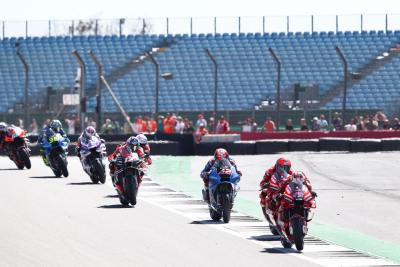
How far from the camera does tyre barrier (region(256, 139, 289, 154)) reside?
145 ft

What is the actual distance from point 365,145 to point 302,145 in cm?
225

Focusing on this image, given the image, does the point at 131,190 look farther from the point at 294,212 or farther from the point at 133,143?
the point at 294,212

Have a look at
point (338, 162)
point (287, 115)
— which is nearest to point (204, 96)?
point (287, 115)

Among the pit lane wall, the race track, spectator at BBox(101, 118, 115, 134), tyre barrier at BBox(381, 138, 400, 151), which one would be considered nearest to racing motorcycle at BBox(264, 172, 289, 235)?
the race track

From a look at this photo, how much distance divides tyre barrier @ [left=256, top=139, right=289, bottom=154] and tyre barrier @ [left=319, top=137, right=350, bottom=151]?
1.43 meters

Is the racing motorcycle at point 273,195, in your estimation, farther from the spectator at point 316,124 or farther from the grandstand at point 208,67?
the grandstand at point 208,67

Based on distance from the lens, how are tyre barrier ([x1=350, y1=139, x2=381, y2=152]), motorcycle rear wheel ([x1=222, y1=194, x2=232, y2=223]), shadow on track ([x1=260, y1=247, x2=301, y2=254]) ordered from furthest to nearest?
tyre barrier ([x1=350, y1=139, x2=381, y2=152]) → motorcycle rear wheel ([x1=222, y1=194, x2=232, y2=223]) → shadow on track ([x1=260, y1=247, x2=301, y2=254])

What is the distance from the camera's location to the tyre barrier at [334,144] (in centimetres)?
4562

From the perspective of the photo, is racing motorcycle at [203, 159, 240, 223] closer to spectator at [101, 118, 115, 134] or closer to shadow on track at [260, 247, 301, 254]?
shadow on track at [260, 247, 301, 254]

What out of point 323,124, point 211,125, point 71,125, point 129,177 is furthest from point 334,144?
point 129,177

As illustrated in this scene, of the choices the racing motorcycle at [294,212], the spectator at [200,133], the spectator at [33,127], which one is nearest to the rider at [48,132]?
the spectator at [200,133]

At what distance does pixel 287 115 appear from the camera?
182 feet

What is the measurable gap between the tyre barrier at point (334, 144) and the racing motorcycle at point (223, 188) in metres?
27.3

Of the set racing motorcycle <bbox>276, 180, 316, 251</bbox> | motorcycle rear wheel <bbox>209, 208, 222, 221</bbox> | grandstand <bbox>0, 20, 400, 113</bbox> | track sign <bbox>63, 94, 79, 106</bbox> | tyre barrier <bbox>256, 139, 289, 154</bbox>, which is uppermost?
grandstand <bbox>0, 20, 400, 113</bbox>
